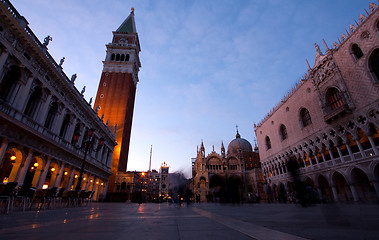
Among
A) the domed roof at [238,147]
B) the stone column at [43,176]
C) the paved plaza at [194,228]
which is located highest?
the domed roof at [238,147]

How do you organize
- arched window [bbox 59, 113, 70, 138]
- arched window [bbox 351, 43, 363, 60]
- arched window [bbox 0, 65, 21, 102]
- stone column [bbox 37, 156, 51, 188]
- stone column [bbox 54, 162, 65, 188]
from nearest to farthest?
arched window [bbox 0, 65, 21, 102] → stone column [bbox 37, 156, 51, 188] → stone column [bbox 54, 162, 65, 188] → arched window [bbox 351, 43, 363, 60] → arched window [bbox 59, 113, 70, 138]

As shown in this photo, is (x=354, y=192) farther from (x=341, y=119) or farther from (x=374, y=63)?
(x=374, y=63)

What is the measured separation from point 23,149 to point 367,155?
3386 cm

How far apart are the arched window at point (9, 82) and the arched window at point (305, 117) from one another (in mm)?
36265

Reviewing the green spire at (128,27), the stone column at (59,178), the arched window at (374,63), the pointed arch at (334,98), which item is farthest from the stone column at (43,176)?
the green spire at (128,27)

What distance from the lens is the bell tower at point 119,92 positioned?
41.9m

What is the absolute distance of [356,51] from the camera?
21203 millimetres

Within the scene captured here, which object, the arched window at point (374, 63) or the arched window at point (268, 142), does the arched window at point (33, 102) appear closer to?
the arched window at point (374, 63)

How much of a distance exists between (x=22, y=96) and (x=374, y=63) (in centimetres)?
3474

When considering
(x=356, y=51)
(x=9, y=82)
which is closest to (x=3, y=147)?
(x=9, y=82)

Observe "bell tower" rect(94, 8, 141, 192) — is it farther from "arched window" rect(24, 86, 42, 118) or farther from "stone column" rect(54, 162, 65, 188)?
"arched window" rect(24, 86, 42, 118)

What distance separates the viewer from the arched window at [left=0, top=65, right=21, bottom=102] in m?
13.8

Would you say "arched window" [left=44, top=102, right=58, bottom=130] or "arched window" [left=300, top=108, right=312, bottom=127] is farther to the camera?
"arched window" [left=300, top=108, right=312, bottom=127]

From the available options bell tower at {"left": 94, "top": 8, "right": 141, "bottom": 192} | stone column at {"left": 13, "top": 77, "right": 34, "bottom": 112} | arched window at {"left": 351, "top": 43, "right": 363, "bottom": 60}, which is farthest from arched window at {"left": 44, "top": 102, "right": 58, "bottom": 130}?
arched window at {"left": 351, "top": 43, "right": 363, "bottom": 60}
